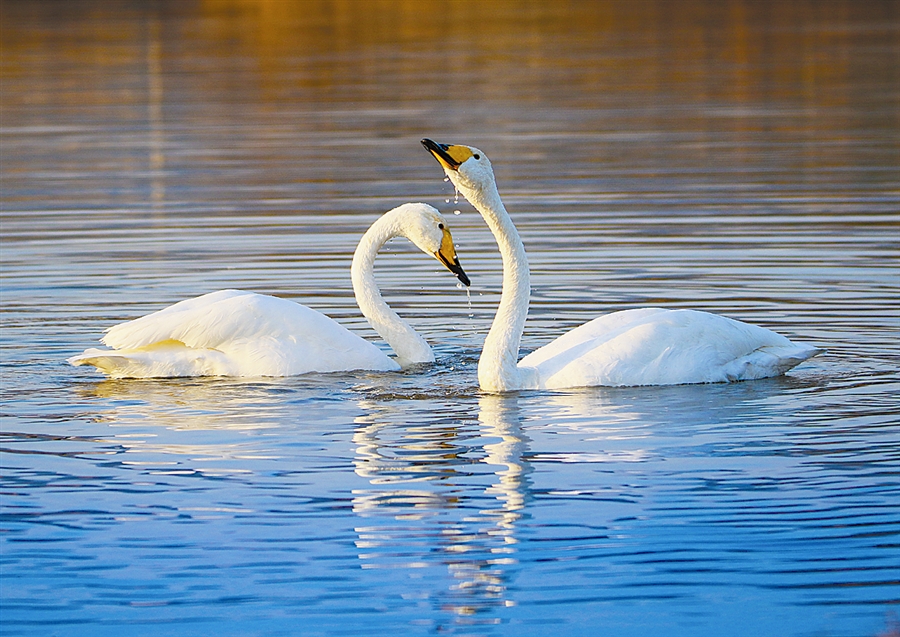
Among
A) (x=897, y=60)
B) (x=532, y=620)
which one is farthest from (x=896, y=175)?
(x=897, y=60)

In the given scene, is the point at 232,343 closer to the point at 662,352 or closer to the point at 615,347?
the point at 615,347

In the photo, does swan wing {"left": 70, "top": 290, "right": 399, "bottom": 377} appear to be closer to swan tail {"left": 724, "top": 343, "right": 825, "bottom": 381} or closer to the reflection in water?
the reflection in water

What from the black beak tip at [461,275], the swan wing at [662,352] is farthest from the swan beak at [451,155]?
the black beak tip at [461,275]

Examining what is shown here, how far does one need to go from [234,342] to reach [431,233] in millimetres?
1748

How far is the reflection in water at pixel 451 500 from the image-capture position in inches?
285

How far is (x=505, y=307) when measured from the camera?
1130cm

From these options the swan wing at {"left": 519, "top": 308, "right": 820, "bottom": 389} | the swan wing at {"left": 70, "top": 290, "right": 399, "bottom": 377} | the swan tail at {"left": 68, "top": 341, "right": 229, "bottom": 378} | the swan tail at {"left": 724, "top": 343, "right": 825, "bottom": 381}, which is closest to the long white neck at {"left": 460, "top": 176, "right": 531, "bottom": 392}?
the swan wing at {"left": 519, "top": 308, "right": 820, "bottom": 389}

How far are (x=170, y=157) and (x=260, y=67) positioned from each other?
22.0 meters

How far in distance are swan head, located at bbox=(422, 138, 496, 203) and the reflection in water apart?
4.45 ft

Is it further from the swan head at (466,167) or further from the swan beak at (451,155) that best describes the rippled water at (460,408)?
the swan beak at (451,155)

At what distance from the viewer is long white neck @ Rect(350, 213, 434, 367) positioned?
12.3m

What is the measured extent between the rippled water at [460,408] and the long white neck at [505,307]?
0.24 m

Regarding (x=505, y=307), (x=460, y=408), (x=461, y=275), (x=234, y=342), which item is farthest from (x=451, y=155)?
(x=234, y=342)

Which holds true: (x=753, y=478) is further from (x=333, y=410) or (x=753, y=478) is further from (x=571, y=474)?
(x=333, y=410)
